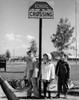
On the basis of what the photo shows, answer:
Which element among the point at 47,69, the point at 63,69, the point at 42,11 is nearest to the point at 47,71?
the point at 47,69

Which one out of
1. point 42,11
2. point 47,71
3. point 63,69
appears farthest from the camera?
point 63,69

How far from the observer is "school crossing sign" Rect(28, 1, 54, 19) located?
8938mm

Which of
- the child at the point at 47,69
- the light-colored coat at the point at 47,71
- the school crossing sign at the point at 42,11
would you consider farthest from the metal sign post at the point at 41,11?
the light-colored coat at the point at 47,71

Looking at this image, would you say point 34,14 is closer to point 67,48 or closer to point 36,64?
point 36,64

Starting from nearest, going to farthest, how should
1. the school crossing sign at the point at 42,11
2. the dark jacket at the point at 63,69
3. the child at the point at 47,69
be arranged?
the school crossing sign at the point at 42,11, the child at the point at 47,69, the dark jacket at the point at 63,69

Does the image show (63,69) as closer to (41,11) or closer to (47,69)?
(47,69)

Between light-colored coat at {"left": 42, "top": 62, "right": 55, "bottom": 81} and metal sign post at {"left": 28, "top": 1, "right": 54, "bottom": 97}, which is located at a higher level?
metal sign post at {"left": 28, "top": 1, "right": 54, "bottom": 97}

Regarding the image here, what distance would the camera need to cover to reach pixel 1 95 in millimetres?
10586

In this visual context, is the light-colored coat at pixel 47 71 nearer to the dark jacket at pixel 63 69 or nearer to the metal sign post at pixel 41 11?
the dark jacket at pixel 63 69

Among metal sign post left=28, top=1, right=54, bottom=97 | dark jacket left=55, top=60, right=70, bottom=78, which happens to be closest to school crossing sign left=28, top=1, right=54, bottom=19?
metal sign post left=28, top=1, right=54, bottom=97

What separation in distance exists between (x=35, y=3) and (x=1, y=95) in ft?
11.0

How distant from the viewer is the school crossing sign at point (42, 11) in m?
8.94

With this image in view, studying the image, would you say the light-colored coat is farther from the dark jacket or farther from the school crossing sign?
the school crossing sign

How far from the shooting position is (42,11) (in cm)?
895
